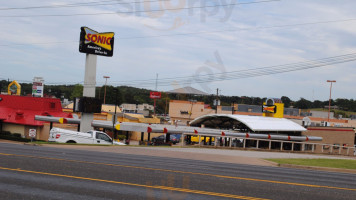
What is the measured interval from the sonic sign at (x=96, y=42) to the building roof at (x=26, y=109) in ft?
38.6

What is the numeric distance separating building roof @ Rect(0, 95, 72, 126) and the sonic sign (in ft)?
38.6

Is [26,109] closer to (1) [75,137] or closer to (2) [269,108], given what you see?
(1) [75,137]

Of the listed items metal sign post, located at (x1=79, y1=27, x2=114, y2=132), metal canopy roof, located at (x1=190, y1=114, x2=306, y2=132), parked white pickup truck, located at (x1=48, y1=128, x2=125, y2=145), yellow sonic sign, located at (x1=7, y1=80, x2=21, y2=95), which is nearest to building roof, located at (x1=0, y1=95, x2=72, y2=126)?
metal sign post, located at (x1=79, y1=27, x2=114, y2=132)

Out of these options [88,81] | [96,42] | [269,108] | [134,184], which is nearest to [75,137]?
[88,81]

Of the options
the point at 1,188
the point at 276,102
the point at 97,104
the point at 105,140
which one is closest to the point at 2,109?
the point at 97,104

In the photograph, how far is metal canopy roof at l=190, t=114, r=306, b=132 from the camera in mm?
50906

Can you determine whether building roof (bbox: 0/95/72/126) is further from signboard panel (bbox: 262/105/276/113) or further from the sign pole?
signboard panel (bbox: 262/105/276/113)

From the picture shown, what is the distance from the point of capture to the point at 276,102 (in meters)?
68.6

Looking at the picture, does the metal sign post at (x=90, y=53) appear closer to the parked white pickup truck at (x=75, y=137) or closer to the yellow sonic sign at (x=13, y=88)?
the parked white pickup truck at (x=75, y=137)

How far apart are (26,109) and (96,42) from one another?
580 inches

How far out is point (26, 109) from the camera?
2265 inches

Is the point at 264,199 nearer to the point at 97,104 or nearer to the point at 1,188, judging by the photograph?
the point at 1,188

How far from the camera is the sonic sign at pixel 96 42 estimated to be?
5000cm

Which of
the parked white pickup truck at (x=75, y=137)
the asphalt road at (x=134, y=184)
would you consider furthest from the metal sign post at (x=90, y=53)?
the asphalt road at (x=134, y=184)
